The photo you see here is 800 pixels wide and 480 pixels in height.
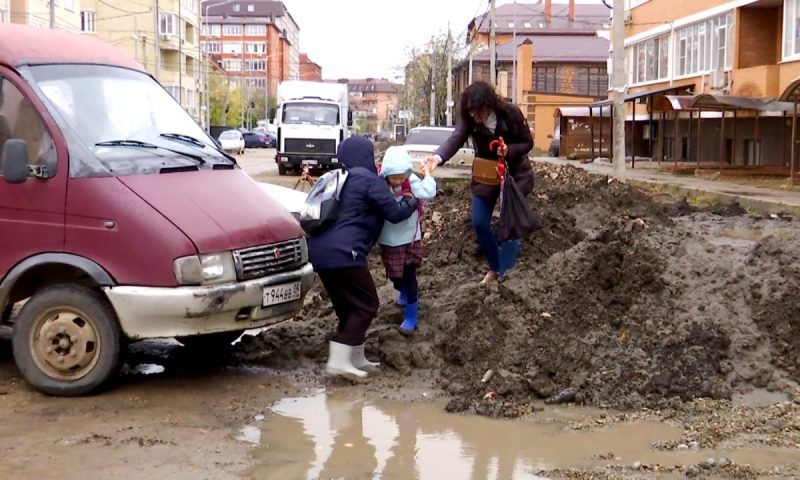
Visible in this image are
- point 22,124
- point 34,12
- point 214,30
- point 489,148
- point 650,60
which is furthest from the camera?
point 214,30

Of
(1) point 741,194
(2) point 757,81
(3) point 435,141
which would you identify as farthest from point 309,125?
(1) point 741,194

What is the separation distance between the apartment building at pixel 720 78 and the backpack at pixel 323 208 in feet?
47.5

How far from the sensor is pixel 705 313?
21.7 feet

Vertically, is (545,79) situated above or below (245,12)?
below

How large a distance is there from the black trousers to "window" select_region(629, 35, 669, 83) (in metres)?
33.2

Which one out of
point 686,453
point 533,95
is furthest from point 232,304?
point 533,95

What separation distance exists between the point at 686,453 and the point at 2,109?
484cm

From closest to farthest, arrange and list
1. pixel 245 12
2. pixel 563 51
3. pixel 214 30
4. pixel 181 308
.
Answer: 1. pixel 181 308
2. pixel 563 51
3. pixel 214 30
4. pixel 245 12

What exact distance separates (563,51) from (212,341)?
74882mm

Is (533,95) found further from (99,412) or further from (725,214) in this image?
(99,412)

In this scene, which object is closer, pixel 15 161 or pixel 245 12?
pixel 15 161

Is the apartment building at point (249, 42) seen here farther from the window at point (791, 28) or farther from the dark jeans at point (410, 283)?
the dark jeans at point (410, 283)

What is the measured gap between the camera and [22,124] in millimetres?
6543

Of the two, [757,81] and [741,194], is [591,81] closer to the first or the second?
[757,81]
